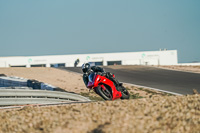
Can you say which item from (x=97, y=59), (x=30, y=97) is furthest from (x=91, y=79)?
(x=97, y=59)

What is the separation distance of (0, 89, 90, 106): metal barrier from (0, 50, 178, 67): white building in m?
52.5

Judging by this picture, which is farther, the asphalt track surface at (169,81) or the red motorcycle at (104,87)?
the asphalt track surface at (169,81)

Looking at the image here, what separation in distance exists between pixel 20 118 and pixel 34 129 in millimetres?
1010

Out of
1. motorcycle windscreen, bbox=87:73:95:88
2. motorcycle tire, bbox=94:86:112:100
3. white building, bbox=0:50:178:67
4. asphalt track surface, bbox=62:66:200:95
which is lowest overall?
asphalt track surface, bbox=62:66:200:95

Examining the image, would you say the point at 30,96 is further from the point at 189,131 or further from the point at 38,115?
the point at 189,131

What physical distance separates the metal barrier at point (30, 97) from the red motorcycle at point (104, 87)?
263cm

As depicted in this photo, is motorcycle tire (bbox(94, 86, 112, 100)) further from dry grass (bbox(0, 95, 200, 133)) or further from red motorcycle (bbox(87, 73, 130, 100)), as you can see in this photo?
dry grass (bbox(0, 95, 200, 133))

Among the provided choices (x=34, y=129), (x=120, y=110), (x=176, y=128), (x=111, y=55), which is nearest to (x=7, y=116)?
(x=34, y=129)

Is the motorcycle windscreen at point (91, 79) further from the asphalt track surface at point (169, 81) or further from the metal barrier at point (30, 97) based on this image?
the asphalt track surface at point (169, 81)

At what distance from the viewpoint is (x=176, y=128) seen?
17.8 feet

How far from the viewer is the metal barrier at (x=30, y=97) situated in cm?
1262

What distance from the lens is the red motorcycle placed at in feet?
37.8

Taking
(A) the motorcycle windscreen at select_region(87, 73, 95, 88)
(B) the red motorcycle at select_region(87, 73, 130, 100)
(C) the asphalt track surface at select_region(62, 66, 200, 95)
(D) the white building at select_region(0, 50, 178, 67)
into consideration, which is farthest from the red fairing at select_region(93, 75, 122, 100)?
(D) the white building at select_region(0, 50, 178, 67)

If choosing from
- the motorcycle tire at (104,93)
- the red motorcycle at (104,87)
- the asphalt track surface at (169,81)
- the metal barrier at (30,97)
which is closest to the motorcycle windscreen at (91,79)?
the red motorcycle at (104,87)
